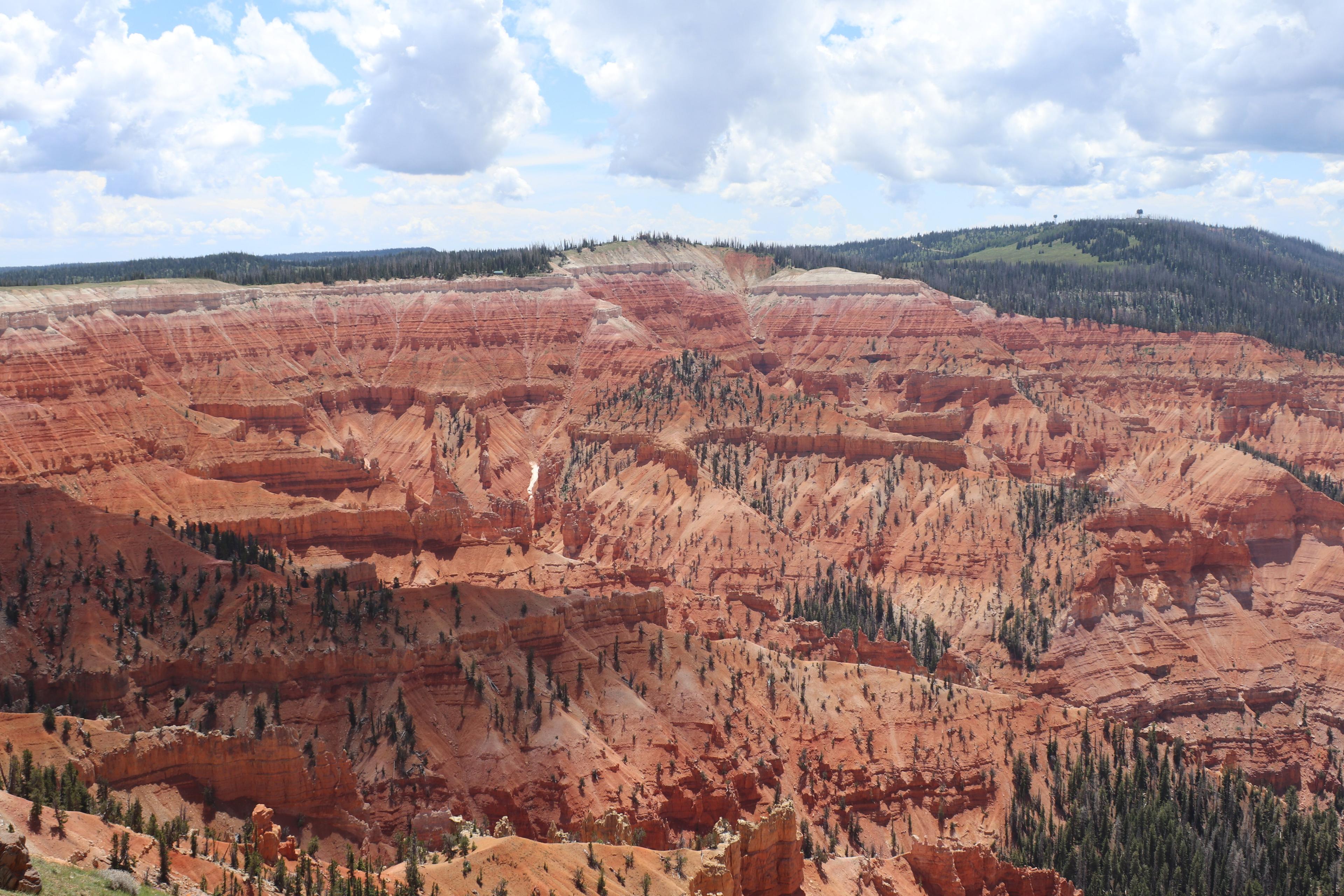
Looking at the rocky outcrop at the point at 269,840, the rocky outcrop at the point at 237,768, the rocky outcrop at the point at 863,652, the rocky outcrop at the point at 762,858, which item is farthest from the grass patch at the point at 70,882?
the rocky outcrop at the point at 863,652

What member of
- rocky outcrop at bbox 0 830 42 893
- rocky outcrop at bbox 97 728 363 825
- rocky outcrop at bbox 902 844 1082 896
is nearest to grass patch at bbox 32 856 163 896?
rocky outcrop at bbox 0 830 42 893

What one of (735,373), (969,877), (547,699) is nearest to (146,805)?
(547,699)

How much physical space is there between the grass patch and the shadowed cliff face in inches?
633

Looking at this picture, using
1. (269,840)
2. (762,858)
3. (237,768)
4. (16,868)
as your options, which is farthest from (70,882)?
(762,858)

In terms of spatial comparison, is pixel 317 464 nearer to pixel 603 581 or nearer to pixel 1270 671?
pixel 603 581

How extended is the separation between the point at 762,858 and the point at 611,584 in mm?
46121

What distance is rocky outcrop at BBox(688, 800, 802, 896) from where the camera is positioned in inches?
2366

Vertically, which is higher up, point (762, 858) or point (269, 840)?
point (269, 840)

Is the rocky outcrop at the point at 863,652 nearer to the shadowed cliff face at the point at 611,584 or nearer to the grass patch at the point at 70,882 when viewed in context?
the shadowed cliff face at the point at 611,584

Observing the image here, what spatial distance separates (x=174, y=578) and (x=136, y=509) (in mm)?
30114

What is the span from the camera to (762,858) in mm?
62250

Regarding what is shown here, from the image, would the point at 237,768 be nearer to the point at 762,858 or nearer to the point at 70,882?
the point at 70,882

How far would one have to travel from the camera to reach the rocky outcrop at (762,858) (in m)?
60.1

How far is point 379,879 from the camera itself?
51562 millimetres
